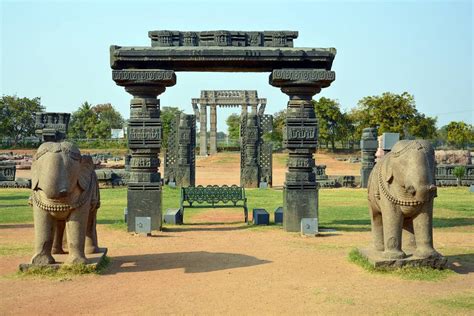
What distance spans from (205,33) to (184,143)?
11419mm

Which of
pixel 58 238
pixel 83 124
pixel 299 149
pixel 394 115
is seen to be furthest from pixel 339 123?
pixel 58 238

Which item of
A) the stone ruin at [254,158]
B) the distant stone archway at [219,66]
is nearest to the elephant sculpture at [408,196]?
the distant stone archway at [219,66]

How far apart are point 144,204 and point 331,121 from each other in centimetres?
4399

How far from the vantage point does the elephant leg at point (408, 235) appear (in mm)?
7105

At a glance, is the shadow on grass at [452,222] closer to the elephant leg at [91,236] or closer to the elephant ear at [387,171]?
the elephant ear at [387,171]

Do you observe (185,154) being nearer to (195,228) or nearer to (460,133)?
(195,228)

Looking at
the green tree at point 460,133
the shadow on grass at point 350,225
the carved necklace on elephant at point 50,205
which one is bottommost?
the shadow on grass at point 350,225

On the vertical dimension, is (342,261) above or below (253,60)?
below

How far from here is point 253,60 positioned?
10445 millimetres

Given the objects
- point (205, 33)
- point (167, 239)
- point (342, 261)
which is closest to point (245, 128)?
point (205, 33)

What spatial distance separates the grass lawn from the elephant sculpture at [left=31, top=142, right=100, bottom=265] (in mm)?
4393

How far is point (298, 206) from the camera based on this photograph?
1051 centimetres

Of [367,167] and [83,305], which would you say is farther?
[367,167]

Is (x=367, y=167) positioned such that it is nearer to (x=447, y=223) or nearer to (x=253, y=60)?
(x=447, y=223)
